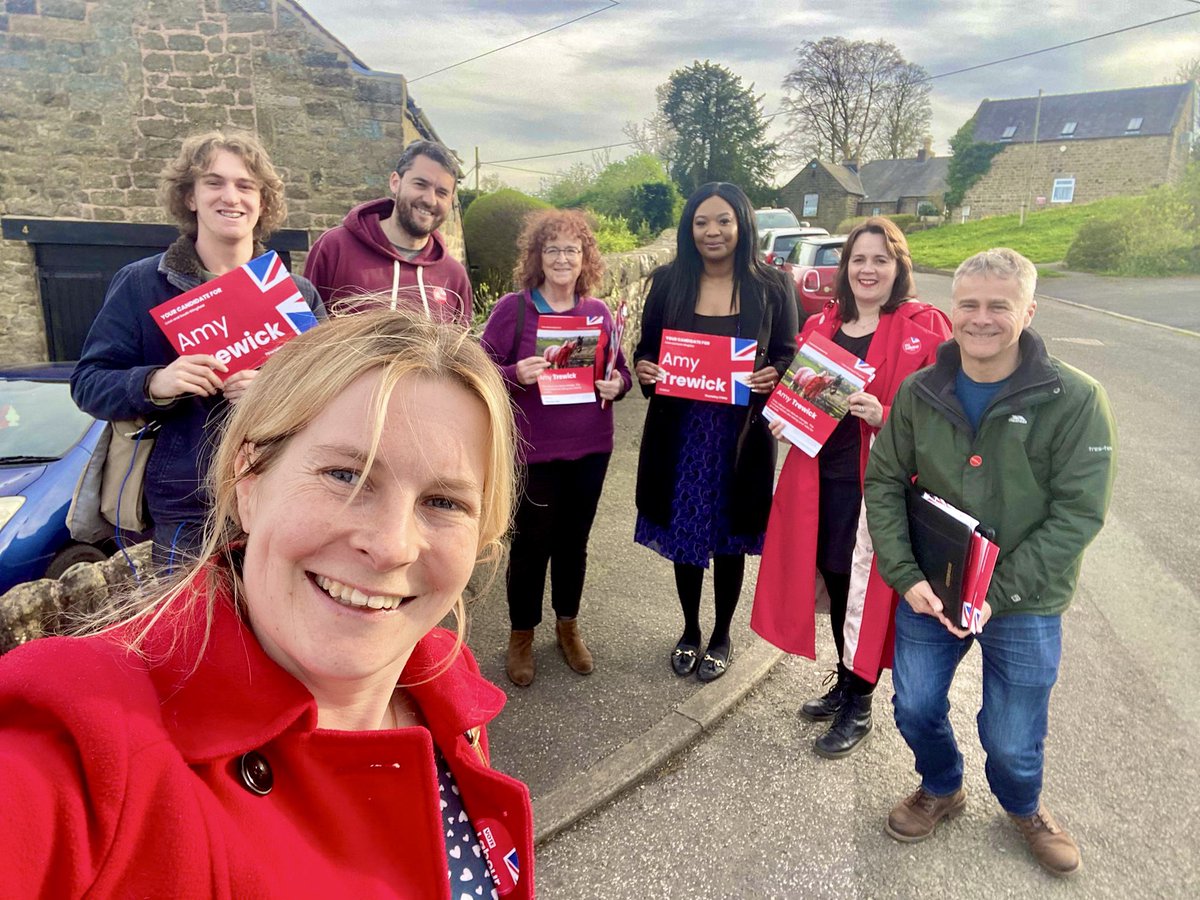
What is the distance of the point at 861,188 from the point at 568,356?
62.6m

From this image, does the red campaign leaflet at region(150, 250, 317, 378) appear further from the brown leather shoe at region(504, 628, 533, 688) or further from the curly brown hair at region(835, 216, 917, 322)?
the curly brown hair at region(835, 216, 917, 322)

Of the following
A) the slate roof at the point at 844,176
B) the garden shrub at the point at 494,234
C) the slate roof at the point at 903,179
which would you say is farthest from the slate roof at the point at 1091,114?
the garden shrub at the point at 494,234

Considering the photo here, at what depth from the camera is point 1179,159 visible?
50656 mm

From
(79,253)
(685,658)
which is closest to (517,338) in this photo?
(685,658)

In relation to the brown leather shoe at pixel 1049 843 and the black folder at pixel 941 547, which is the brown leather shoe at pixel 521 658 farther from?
the brown leather shoe at pixel 1049 843

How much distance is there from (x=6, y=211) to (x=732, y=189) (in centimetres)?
1019

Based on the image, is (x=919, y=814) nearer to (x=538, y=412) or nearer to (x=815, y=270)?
(x=538, y=412)

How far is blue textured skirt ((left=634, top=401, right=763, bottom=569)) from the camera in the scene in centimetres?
370

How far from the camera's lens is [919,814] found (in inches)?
116

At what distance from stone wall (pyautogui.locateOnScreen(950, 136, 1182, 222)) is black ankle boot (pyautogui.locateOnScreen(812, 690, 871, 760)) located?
185 ft

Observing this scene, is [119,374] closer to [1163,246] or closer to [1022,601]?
[1022,601]

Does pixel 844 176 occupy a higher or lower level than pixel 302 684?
higher

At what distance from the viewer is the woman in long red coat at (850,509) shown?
3201 mm

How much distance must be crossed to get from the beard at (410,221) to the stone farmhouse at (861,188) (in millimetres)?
58824
